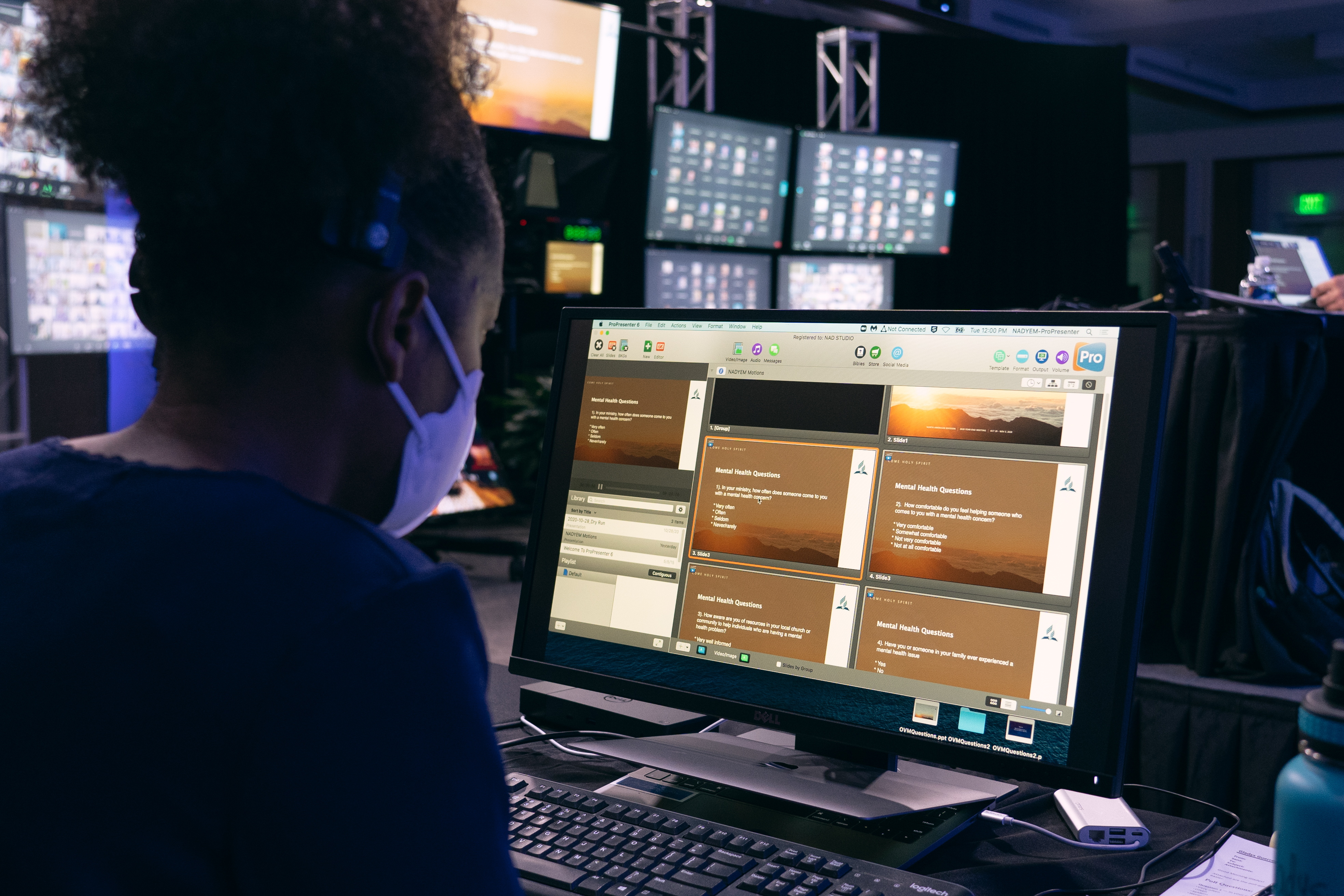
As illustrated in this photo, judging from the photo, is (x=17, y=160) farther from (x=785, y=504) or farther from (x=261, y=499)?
(x=261, y=499)

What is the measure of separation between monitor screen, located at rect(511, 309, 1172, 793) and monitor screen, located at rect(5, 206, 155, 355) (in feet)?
6.17

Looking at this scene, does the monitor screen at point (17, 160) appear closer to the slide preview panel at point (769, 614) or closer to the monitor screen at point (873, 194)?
the slide preview panel at point (769, 614)

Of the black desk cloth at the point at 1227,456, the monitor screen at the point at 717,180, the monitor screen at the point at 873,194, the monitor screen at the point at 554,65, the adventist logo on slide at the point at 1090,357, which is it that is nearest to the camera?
the adventist logo on slide at the point at 1090,357

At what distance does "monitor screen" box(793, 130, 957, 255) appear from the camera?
423 cm

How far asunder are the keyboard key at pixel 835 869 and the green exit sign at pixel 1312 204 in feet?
33.9

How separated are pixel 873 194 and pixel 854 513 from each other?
373cm

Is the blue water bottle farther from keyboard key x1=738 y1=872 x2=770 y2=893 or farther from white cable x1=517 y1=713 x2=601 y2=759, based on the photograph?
white cable x1=517 y1=713 x2=601 y2=759

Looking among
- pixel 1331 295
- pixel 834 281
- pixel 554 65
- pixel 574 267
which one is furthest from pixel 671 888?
pixel 834 281

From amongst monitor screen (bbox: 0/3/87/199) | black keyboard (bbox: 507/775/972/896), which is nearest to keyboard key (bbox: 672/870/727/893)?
black keyboard (bbox: 507/775/972/896)

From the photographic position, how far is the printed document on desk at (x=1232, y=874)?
706mm

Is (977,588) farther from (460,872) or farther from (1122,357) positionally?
(460,872)

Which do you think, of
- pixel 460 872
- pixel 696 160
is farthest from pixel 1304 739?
pixel 696 160

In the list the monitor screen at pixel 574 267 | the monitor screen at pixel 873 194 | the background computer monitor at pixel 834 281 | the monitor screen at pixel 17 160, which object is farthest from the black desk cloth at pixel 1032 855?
the monitor screen at pixel 873 194

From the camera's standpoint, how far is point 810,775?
2.79 feet
